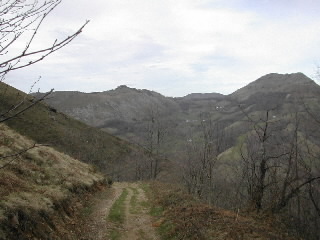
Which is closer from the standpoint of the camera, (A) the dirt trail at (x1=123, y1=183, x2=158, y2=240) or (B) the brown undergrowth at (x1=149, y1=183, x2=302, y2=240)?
(B) the brown undergrowth at (x1=149, y1=183, x2=302, y2=240)

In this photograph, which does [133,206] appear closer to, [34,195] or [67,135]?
[34,195]

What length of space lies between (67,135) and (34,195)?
75.4 meters

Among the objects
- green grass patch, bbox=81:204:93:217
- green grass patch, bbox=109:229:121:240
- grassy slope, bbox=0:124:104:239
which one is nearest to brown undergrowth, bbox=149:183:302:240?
green grass patch, bbox=109:229:121:240

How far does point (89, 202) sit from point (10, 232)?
11382mm

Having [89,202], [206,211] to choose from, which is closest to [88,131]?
[89,202]

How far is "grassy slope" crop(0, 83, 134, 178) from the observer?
253 ft

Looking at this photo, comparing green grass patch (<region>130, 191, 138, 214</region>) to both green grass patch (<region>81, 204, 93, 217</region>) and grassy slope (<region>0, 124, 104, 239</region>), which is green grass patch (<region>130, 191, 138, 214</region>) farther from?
grassy slope (<region>0, 124, 104, 239</region>)

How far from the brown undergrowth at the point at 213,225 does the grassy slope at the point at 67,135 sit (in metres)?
55.7

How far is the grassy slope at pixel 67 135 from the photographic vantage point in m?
77.0

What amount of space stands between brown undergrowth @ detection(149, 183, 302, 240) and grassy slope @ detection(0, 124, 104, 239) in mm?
4686

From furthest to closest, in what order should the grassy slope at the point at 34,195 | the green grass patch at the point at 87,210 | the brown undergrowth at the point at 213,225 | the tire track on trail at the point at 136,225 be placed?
1. the green grass patch at the point at 87,210
2. the tire track on trail at the point at 136,225
3. the brown undergrowth at the point at 213,225
4. the grassy slope at the point at 34,195

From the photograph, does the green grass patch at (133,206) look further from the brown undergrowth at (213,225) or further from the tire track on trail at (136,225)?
the brown undergrowth at (213,225)

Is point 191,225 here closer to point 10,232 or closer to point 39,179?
point 10,232

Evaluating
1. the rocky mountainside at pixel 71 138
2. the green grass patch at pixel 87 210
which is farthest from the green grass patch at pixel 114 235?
the rocky mountainside at pixel 71 138
